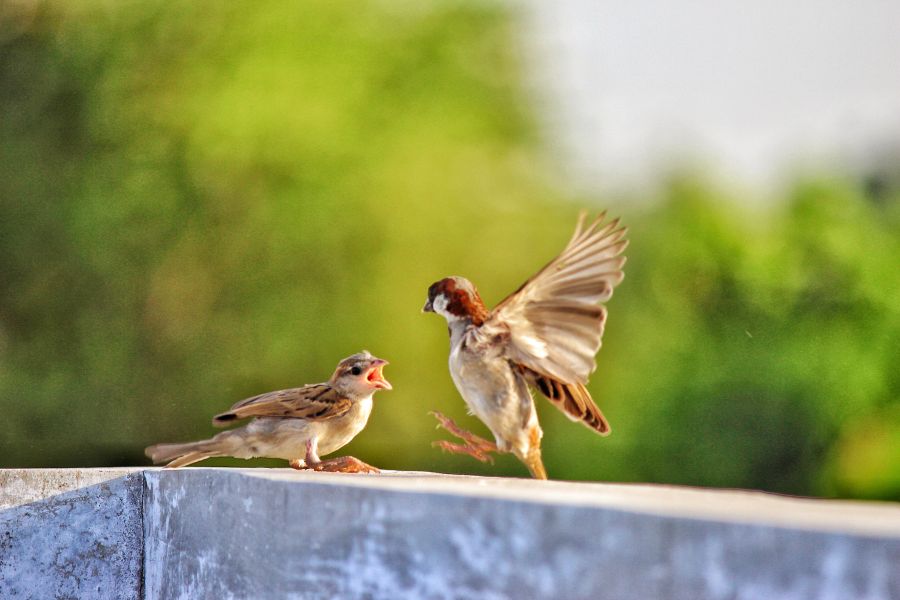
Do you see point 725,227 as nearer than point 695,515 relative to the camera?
No

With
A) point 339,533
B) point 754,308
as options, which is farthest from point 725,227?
point 339,533

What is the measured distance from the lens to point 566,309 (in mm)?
3289

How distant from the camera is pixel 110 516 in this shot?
354cm

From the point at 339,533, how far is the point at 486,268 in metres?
7.81

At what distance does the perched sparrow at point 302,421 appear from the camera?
135 inches

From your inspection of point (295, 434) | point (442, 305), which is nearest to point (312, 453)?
point (295, 434)

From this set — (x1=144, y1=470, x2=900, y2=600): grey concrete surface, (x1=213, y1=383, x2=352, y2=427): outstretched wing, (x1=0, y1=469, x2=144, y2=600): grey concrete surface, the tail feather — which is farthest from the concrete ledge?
the tail feather

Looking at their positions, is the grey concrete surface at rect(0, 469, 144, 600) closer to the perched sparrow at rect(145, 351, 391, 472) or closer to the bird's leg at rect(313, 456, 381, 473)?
the perched sparrow at rect(145, 351, 391, 472)

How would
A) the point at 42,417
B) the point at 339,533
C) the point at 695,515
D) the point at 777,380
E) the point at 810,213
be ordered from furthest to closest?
the point at 810,213 → the point at 777,380 → the point at 42,417 → the point at 339,533 → the point at 695,515

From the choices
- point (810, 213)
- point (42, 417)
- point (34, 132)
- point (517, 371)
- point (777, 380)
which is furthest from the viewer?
point (810, 213)

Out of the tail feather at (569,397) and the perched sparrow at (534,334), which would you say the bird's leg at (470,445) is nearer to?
the perched sparrow at (534,334)

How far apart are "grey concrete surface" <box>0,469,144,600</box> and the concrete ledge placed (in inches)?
21.3

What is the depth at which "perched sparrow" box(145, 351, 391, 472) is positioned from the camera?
3432mm

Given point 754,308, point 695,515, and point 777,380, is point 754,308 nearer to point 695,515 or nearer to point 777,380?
point 777,380
